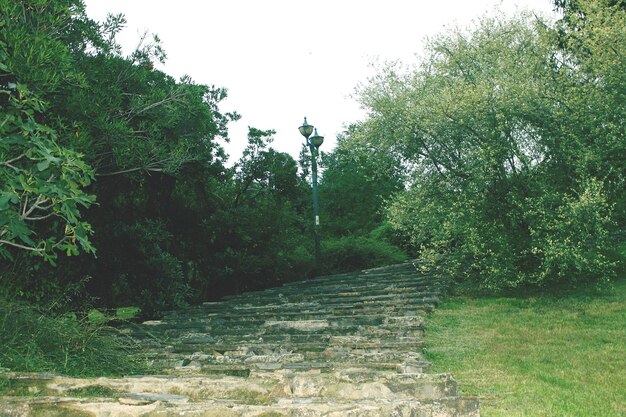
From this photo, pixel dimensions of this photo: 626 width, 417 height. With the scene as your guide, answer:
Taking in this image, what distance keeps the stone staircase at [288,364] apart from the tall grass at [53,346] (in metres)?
0.67

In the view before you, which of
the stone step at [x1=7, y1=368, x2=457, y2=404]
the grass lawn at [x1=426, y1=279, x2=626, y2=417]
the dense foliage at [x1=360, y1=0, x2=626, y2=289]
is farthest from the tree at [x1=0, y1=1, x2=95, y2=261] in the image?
the dense foliage at [x1=360, y1=0, x2=626, y2=289]

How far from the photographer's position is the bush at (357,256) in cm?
2108

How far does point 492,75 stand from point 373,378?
10.7 meters

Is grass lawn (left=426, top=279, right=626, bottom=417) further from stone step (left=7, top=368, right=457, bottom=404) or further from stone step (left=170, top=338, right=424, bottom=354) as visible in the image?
stone step (left=7, top=368, right=457, bottom=404)

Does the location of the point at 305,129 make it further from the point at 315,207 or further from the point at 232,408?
the point at 232,408

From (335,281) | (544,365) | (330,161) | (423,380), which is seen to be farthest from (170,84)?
(330,161)

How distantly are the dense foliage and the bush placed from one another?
5.77m

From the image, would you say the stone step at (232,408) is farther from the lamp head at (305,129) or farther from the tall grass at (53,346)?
the lamp head at (305,129)

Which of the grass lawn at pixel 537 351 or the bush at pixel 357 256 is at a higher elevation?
the bush at pixel 357 256

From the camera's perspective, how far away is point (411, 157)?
15328 millimetres

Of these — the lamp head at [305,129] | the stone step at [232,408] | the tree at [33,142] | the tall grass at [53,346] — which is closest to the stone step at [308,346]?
the tall grass at [53,346]

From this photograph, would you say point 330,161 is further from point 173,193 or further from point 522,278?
point 522,278

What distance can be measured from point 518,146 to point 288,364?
9.13 meters

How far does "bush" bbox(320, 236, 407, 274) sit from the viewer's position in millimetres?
21078
